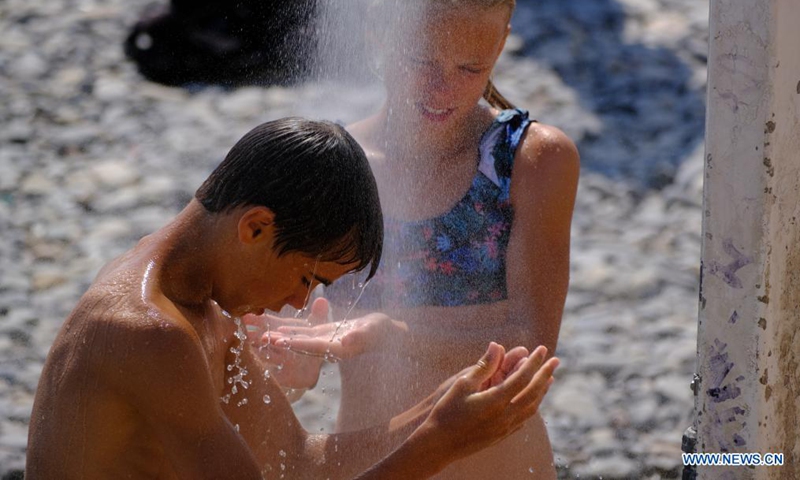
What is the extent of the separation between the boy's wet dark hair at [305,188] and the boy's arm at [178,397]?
266 mm

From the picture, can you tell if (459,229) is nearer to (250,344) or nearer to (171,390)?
(250,344)

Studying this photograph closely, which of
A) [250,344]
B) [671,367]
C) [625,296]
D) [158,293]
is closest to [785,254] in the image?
[250,344]

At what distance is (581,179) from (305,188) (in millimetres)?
4602

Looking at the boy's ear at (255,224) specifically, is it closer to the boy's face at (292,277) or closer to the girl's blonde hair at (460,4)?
the boy's face at (292,277)

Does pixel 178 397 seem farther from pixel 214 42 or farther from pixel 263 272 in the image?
pixel 214 42

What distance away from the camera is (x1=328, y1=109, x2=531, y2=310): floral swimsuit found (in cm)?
263

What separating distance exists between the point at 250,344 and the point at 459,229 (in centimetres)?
56

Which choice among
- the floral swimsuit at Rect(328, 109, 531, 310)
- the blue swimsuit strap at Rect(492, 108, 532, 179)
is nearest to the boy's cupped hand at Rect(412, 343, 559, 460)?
the floral swimsuit at Rect(328, 109, 531, 310)

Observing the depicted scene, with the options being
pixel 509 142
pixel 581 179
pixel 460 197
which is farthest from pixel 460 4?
pixel 581 179

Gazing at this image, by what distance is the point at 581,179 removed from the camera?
6441 mm

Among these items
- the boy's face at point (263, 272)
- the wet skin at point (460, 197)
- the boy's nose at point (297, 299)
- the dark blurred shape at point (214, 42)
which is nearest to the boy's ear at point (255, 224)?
the boy's face at point (263, 272)

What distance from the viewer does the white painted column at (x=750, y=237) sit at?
2340mm

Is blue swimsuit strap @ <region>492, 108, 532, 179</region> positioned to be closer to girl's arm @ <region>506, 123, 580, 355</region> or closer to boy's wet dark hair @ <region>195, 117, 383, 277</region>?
girl's arm @ <region>506, 123, 580, 355</region>

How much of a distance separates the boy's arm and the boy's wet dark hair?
27 cm
